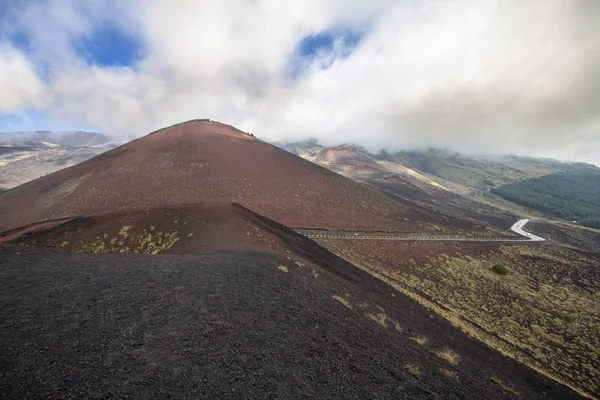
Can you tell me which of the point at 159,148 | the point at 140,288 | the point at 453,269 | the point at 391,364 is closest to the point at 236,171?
the point at 159,148

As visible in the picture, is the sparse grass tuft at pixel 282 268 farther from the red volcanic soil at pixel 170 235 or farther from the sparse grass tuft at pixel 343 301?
the sparse grass tuft at pixel 343 301

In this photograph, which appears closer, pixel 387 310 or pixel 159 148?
pixel 387 310

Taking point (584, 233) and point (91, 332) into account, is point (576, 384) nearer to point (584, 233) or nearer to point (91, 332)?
point (91, 332)

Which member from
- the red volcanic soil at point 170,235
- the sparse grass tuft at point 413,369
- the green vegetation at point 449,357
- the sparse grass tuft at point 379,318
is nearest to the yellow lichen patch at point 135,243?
the red volcanic soil at point 170,235

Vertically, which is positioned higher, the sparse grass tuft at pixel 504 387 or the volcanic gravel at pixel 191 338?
the volcanic gravel at pixel 191 338

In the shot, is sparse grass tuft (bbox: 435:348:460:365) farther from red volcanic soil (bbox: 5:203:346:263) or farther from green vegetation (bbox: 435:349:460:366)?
red volcanic soil (bbox: 5:203:346:263)

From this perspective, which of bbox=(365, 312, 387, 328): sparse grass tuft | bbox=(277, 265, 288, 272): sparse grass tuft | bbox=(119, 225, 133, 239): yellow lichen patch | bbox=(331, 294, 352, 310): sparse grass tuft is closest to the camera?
bbox=(365, 312, 387, 328): sparse grass tuft

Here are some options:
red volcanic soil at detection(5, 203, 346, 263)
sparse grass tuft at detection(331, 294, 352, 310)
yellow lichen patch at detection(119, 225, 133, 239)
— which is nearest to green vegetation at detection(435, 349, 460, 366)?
sparse grass tuft at detection(331, 294, 352, 310)

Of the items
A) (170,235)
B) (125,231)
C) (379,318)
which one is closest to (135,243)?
(125,231)

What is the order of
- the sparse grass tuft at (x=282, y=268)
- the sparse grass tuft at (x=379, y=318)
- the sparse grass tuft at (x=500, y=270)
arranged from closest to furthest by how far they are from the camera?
1. the sparse grass tuft at (x=379, y=318)
2. the sparse grass tuft at (x=282, y=268)
3. the sparse grass tuft at (x=500, y=270)
